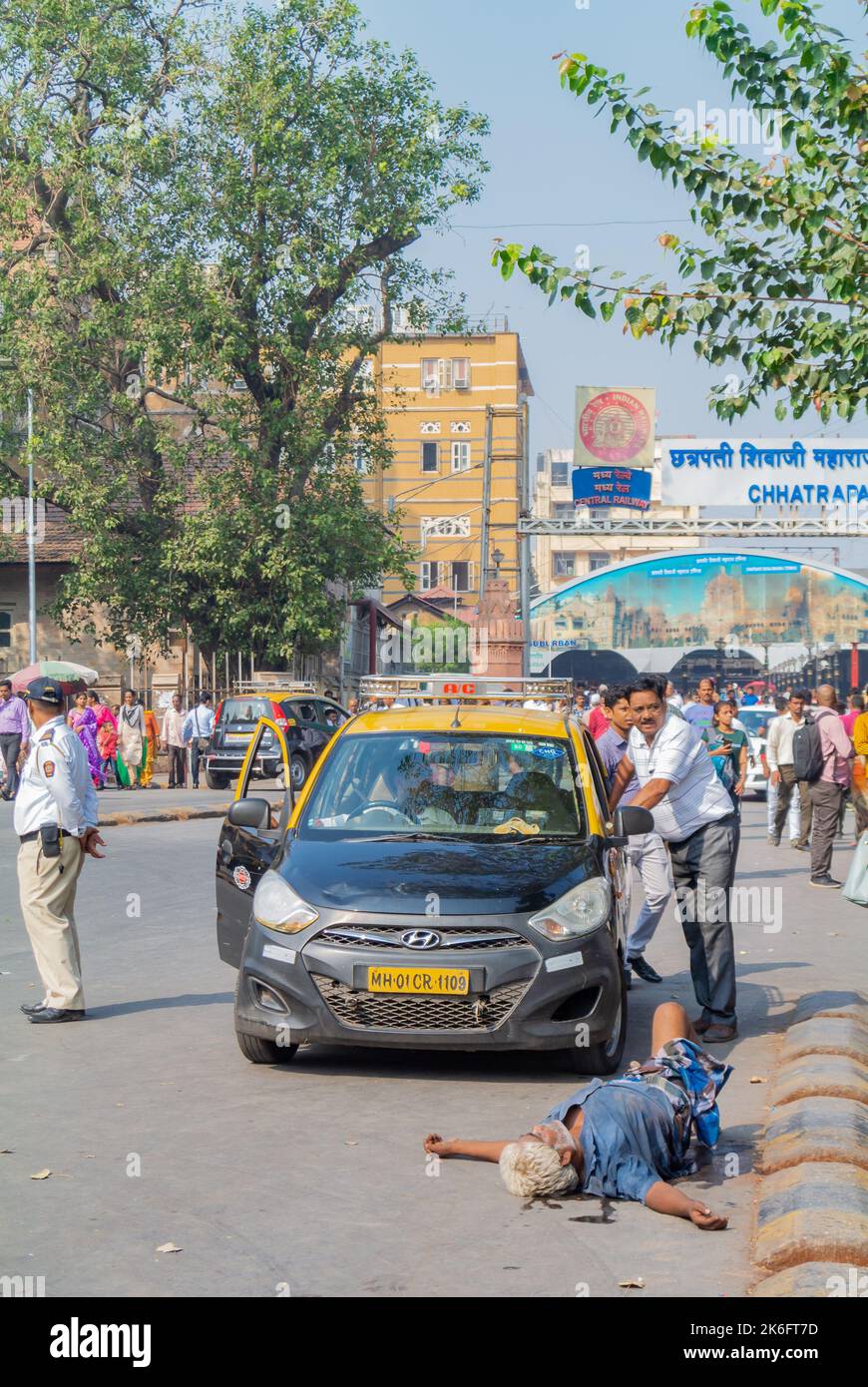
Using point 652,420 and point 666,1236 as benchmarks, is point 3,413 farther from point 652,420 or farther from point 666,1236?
point 666,1236

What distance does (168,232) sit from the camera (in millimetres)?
34156

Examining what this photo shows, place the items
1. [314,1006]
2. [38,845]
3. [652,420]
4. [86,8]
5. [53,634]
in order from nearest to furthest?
1. [314,1006]
2. [38,845]
3. [86,8]
4. [53,634]
5. [652,420]

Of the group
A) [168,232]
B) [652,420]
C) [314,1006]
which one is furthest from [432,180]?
[314,1006]

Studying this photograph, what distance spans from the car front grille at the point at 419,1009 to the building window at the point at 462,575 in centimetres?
8179

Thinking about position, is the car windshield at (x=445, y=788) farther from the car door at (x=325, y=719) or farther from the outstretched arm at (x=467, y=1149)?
the car door at (x=325, y=719)

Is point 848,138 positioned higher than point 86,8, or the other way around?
point 86,8

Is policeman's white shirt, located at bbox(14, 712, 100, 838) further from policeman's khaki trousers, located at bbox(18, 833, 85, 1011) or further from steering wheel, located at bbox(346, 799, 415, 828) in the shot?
steering wheel, located at bbox(346, 799, 415, 828)

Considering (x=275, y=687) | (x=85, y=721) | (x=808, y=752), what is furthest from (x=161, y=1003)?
(x=275, y=687)

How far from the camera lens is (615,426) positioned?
47219 mm

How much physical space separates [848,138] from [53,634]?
3625cm

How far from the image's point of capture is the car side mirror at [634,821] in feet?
27.3

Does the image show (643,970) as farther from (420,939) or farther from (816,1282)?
(816,1282)

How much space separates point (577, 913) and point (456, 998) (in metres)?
0.69
